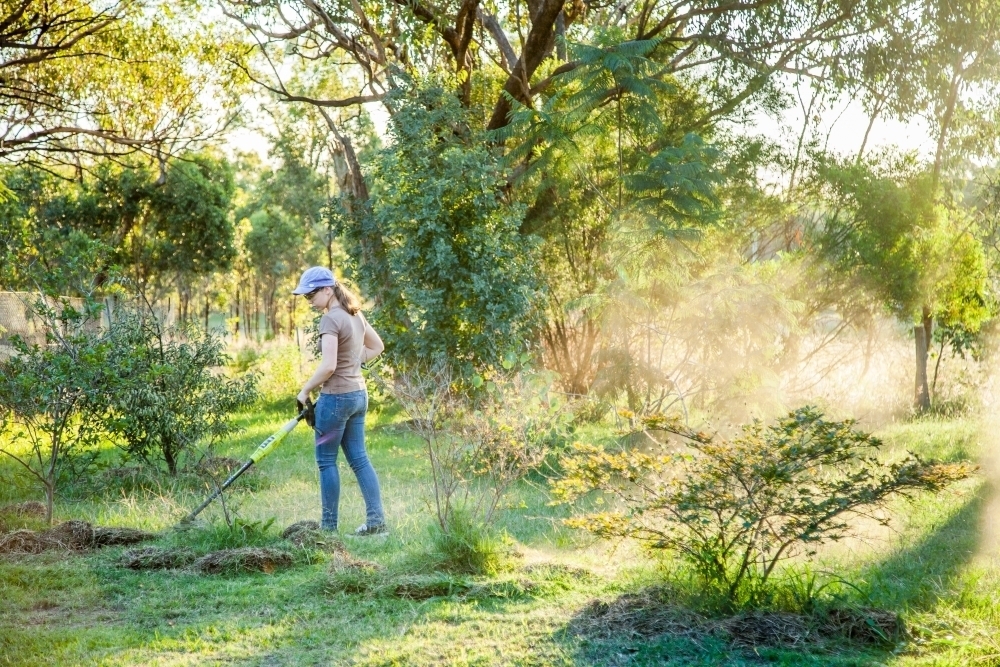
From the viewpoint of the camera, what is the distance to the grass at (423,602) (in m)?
4.21

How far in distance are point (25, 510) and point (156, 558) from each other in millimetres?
2277

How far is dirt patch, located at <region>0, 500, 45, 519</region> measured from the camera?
23.8 ft

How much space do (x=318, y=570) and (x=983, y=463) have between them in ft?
20.7

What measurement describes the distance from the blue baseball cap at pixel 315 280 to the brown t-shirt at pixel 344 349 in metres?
0.18

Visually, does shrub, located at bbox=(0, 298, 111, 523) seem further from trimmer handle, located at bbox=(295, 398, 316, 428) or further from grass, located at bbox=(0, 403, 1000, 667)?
trimmer handle, located at bbox=(295, 398, 316, 428)

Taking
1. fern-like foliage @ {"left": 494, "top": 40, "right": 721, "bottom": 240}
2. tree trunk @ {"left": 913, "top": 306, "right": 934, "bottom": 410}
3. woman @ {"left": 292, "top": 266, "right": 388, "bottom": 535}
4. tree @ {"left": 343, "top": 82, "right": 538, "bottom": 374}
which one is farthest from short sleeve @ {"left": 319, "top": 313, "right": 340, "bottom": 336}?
tree trunk @ {"left": 913, "top": 306, "right": 934, "bottom": 410}

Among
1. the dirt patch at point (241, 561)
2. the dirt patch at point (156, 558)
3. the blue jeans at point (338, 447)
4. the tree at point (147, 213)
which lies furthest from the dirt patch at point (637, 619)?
the tree at point (147, 213)

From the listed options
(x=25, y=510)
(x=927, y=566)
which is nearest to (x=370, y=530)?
(x=25, y=510)

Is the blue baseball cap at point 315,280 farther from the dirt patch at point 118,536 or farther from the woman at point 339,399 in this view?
the dirt patch at point 118,536

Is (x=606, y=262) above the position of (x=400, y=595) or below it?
above

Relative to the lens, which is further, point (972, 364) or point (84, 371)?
point (972, 364)

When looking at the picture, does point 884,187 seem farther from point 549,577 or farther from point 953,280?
point 549,577

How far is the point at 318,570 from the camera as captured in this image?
5699 mm

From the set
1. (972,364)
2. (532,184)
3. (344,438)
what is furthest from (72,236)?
(972,364)
